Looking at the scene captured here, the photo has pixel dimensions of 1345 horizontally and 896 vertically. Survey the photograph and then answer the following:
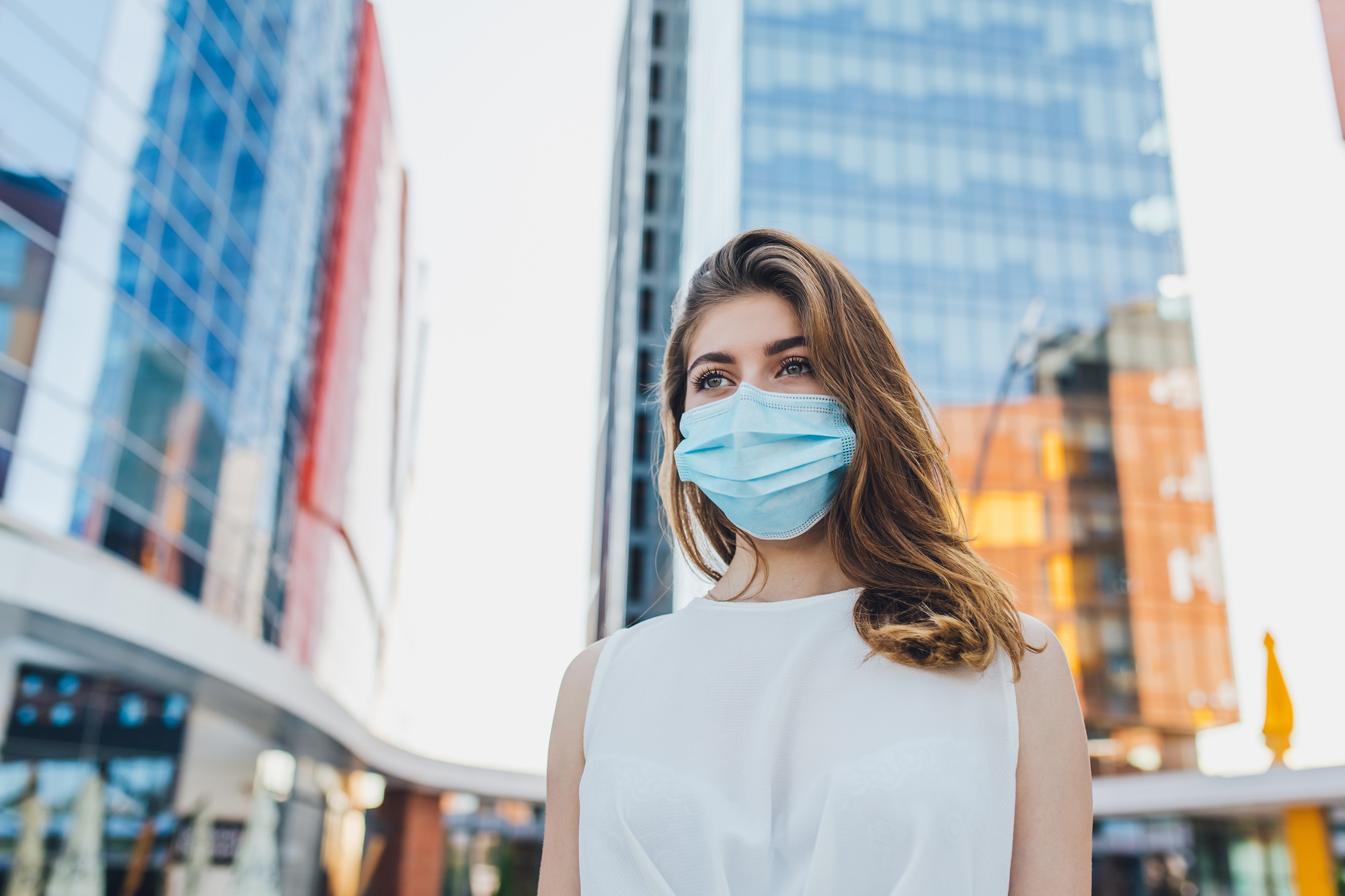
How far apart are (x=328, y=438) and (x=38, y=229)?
863 inches

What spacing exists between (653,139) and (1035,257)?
3348cm

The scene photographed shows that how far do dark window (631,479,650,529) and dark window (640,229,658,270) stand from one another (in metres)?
15.1

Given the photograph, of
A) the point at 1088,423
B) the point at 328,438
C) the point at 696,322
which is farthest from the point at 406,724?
the point at 696,322

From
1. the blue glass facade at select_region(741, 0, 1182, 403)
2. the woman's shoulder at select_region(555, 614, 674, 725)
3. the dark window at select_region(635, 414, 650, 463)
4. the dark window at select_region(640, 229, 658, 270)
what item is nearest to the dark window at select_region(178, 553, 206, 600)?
the woman's shoulder at select_region(555, 614, 674, 725)

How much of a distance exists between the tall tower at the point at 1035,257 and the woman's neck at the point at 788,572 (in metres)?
39.9

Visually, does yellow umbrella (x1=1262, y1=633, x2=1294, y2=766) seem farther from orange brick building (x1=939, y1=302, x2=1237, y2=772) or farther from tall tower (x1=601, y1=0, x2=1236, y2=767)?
tall tower (x1=601, y1=0, x2=1236, y2=767)

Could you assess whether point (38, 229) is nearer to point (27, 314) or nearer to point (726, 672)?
point (27, 314)

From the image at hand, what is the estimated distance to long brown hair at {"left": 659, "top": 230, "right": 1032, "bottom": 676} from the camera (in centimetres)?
189

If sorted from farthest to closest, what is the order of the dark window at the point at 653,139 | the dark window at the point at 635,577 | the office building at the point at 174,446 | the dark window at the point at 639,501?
the dark window at the point at 653,139
the dark window at the point at 639,501
the dark window at the point at 635,577
the office building at the point at 174,446

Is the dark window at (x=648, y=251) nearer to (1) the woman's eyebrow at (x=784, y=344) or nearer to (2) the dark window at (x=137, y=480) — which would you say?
(2) the dark window at (x=137, y=480)

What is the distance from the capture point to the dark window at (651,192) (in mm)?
71125

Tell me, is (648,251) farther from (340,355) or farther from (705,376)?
(705,376)

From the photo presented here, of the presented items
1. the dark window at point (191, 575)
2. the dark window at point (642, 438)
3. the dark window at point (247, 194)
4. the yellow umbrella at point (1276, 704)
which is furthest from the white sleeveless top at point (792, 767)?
the dark window at point (642, 438)

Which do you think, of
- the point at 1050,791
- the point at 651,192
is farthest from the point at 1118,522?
the point at 1050,791
